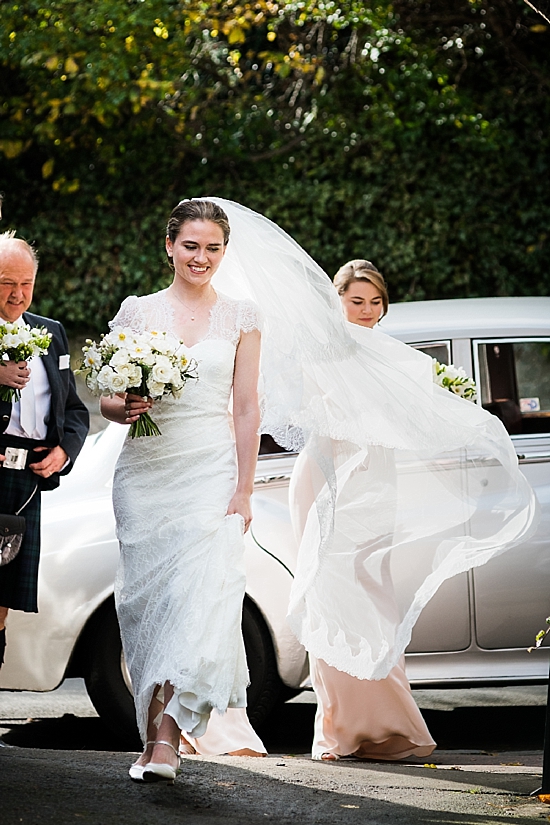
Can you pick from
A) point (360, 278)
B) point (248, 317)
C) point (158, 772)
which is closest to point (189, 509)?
point (248, 317)

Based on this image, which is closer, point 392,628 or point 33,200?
point 392,628

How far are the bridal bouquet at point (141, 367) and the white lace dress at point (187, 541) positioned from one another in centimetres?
12

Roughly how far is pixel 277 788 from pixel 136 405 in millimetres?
1572

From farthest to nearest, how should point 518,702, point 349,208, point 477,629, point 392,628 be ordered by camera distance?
point 349,208
point 518,702
point 477,629
point 392,628

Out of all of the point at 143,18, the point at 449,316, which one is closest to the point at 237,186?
the point at 143,18

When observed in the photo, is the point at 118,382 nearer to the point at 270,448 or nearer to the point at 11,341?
the point at 11,341

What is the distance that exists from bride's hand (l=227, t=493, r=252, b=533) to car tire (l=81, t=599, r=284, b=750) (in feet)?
5.00

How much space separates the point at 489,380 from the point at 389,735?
199 cm

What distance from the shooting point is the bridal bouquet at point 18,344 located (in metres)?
4.70

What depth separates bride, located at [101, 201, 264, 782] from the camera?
13.9 feet

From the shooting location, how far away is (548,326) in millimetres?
6238

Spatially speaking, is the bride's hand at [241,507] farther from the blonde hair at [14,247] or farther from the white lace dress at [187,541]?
the blonde hair at [14,247]

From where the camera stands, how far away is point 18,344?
4684mm

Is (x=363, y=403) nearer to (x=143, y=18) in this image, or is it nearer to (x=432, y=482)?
(x=432, y=482)
